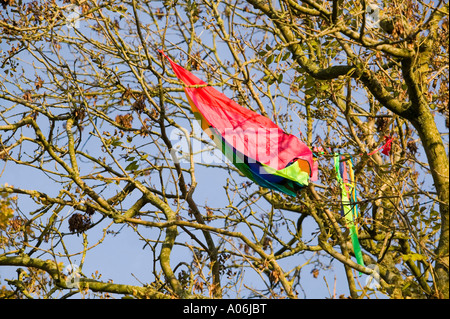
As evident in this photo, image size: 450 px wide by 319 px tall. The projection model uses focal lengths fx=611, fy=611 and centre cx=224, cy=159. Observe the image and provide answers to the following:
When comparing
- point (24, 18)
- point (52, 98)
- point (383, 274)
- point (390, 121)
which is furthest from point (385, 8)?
point (52, 98)

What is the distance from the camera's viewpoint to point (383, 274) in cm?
433

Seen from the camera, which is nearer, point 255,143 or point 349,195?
point 255,143

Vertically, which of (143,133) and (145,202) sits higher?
(143,133)

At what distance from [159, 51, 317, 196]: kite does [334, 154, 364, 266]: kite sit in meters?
0.22

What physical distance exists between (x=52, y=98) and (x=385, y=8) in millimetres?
3262

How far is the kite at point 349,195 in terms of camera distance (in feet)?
14.0

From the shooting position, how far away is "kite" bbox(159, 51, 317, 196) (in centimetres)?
424

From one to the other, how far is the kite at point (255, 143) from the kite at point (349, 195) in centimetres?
22

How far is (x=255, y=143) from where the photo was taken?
14.1 ft

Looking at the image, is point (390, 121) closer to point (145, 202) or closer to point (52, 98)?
point (145, 202)

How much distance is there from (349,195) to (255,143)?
82 centimetres

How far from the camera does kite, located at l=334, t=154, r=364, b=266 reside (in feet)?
14.0
